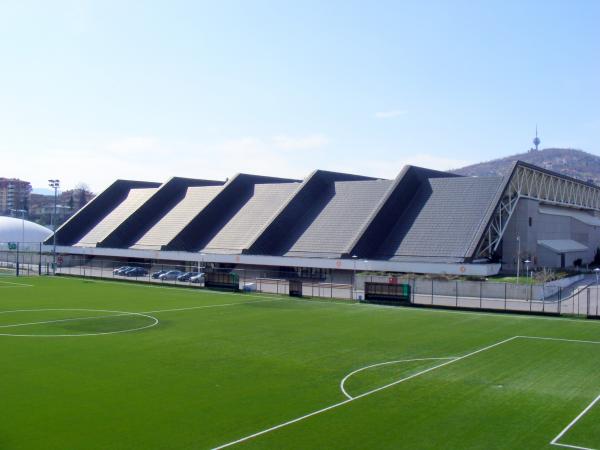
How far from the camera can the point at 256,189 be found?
8806 cm

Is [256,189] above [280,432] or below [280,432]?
above

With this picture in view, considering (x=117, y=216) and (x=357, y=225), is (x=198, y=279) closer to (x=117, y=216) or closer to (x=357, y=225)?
(x=357, y=225)

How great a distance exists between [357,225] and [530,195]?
80.8 ft

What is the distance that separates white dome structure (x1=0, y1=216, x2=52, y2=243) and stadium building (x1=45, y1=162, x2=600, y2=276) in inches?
1088

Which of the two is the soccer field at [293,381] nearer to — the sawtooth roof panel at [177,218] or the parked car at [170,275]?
the parked car at [170,275]

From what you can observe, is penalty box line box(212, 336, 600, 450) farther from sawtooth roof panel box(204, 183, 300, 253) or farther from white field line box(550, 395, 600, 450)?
sawtooth roof panel box(204, 183, 300, 253)

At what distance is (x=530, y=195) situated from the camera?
78.7 m

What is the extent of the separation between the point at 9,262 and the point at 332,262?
52.2 metres

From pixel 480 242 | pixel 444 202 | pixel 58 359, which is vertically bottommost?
pixel 58 359

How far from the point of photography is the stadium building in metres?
64.9

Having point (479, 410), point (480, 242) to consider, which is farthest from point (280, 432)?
point (480, 242)

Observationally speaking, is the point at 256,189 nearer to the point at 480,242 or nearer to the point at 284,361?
the point at 480,242

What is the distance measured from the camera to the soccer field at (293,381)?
16297 mm

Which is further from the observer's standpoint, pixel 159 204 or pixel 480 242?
pixel 159 204
